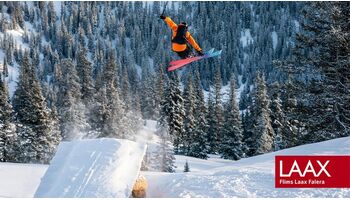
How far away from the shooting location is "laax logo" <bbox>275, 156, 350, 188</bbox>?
8555 mm

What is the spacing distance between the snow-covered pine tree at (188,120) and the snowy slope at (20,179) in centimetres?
3193

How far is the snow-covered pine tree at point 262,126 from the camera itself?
39062 mm

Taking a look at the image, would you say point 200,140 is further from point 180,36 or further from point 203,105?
point 180,36

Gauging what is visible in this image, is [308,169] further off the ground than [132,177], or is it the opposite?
[308,169]

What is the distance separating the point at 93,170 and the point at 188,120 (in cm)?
4152

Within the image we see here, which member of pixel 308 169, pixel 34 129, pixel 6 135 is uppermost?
pixel 308 169

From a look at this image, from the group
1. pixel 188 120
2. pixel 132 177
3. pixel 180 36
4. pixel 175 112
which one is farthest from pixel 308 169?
pixel 188 120

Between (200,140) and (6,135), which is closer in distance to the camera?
(6,135)

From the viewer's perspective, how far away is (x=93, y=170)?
895 cm

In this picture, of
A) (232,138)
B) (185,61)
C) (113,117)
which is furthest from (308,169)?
(232,138)

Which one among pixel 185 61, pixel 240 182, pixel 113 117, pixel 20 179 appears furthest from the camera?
pixel 113 117

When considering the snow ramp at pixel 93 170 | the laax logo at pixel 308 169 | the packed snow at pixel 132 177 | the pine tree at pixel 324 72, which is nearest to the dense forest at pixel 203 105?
the pine tree at pixel 324 72

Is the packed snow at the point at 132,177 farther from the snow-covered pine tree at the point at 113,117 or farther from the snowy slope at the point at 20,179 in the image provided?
the snow-covered pine tree at the point at 113,117

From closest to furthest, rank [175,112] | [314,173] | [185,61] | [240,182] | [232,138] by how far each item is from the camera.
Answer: [314,173] < [240,182] < [185,61] < [232,138] < [175,112]
